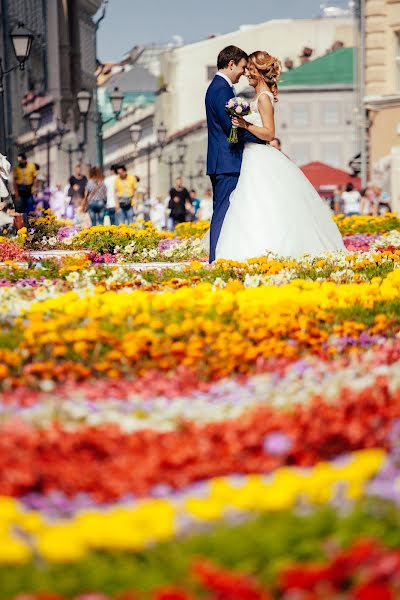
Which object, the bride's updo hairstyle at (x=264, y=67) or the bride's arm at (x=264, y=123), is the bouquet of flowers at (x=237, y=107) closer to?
the bride's arm at (x=264, y=123)

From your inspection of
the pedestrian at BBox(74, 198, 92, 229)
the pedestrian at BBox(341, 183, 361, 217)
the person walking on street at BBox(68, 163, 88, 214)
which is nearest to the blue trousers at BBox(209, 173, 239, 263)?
the pedestrian at BBox(74, 198, 92, 229)

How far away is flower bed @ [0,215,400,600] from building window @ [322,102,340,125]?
76.2 meters

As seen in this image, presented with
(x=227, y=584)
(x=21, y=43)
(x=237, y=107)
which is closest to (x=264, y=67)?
(x=237, y=107)

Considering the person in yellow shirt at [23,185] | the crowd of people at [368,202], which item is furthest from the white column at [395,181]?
the person in yellow shirt at [23,185]

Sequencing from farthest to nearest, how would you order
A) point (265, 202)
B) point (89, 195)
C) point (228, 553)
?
point (89, 195), point (265, 202), point (228, 553)

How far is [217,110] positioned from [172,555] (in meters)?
10.5

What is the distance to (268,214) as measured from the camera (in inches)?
546

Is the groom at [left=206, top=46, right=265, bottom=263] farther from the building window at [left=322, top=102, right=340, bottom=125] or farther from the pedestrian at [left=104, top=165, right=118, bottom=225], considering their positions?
the building window at [left=322, top=102, right=340, bottom=125]

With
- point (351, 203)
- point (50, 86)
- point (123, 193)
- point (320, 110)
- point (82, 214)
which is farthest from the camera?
point (320, 110)

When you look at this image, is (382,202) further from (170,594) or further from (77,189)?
(170,594)

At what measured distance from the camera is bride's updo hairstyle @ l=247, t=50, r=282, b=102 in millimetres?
13734

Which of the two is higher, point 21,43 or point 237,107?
point 21,43

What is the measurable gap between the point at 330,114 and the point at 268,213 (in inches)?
2811

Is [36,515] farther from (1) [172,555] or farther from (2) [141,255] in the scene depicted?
(2) [141,255]
